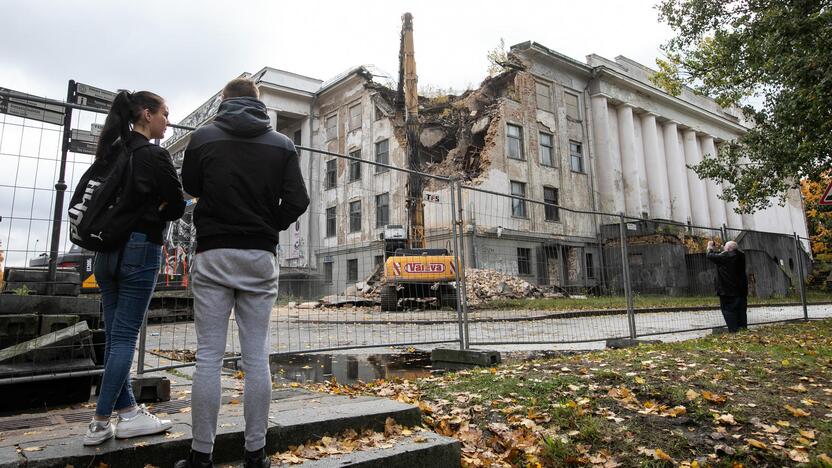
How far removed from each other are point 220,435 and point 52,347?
6.08 ft

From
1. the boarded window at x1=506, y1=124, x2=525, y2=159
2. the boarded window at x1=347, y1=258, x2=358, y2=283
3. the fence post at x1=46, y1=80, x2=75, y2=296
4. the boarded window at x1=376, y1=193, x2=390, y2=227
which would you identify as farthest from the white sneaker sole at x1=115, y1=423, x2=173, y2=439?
the boarded window at x1=506, y1=124, x2=525, y2=159

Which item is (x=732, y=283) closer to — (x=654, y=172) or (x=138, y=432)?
(x=138, y=432)

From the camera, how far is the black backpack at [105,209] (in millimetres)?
2578

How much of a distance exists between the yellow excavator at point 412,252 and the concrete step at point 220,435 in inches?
149

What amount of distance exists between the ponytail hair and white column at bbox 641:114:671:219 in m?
37.6

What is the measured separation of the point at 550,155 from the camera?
104 feet

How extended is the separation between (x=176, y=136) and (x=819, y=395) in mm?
6788

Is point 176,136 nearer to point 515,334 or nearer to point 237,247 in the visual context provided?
point 237,247

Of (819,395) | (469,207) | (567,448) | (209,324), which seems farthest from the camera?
(469,207)

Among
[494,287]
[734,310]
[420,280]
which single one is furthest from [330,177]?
[734,310]

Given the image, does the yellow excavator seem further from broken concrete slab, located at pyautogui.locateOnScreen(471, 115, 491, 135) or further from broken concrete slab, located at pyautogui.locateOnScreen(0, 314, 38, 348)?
broken concrete slab, located at pyautogui.locateOnScreen(0, 314, 38, 348)

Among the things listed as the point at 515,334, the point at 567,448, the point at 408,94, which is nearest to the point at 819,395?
the point at 567,448

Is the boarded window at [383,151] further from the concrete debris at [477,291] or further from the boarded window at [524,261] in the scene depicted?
the boarded window at [524,261]

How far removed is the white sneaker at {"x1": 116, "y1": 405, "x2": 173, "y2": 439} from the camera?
8.24 ft
